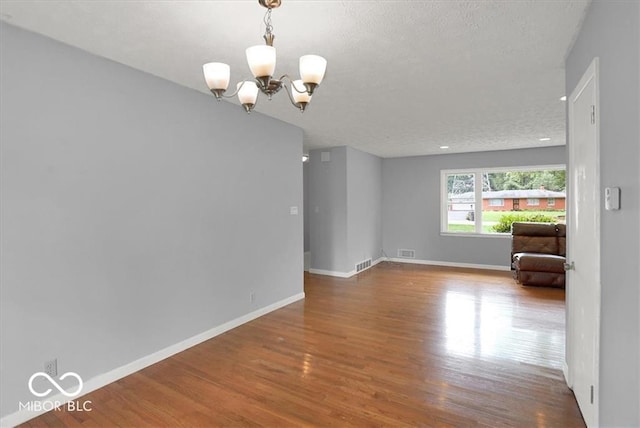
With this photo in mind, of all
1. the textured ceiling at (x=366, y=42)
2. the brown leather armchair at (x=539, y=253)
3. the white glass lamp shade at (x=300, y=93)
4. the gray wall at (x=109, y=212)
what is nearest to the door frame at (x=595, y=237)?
the textured ceiling at (x=366, y=42)

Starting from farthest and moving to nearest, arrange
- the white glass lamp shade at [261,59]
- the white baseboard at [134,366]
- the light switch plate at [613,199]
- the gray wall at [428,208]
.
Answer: the gray wall at [428,208], the white baseboard at [134,366], the white glass lamp shade at [261,59], the light switch plate at [613,199]

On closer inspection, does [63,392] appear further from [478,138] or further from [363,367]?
[478,138]

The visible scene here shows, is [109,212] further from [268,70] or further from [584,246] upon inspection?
[584,246]

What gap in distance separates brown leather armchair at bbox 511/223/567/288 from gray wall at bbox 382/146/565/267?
0.60 meters

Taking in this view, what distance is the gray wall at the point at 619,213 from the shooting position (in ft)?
4.08

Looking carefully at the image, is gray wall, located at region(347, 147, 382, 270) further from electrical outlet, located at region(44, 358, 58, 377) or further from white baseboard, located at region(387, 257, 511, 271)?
electrical outlet, located at region(44, 358, 58, 377)

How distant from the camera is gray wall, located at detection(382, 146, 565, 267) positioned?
7016 mm

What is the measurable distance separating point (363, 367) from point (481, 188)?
573 cm

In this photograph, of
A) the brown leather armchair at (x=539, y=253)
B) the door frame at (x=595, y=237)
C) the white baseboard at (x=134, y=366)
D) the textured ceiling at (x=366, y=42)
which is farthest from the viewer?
the brown leather armchair at (x=539, y=253)

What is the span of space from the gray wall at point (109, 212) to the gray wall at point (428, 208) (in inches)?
189

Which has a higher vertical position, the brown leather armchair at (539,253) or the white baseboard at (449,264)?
the brown leather armchair at (539,253)

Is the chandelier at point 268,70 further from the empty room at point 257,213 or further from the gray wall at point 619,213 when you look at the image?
the gray wall at point 619,213

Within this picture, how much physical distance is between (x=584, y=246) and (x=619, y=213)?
80 cm

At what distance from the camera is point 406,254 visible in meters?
7.99
